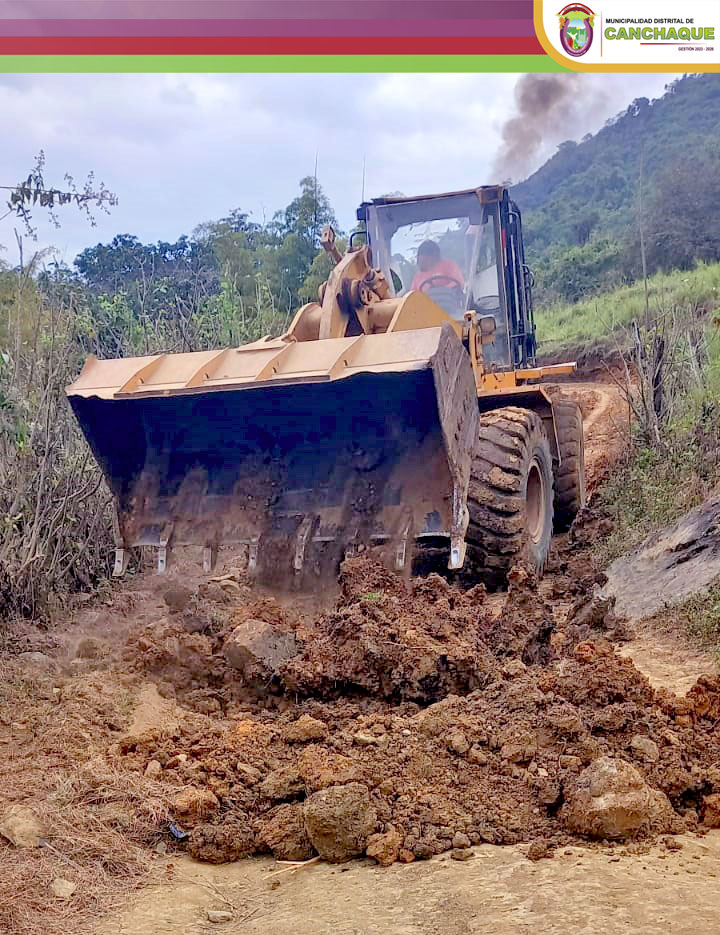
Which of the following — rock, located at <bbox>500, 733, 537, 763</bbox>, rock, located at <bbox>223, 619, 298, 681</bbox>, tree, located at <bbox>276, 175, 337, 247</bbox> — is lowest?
rock, located at <bbox>500, 733, 537, 763</bbox>

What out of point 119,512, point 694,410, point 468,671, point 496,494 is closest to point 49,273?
point 119,512

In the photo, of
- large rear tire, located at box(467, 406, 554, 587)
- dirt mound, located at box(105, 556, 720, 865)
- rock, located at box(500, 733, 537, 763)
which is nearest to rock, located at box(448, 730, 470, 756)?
dirt mound, located at box(105, 556, 720, 865)

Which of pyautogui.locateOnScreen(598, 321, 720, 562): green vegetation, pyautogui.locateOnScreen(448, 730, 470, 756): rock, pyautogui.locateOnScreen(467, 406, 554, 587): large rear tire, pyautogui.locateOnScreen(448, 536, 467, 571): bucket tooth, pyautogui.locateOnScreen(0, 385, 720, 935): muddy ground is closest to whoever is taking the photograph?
pyautogui.locateOnScreen(0, 385, 720, 935): muddy ground

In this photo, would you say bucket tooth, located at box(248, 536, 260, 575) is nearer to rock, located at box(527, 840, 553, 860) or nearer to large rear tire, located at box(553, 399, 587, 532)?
rock, located at box(527, 840, 553, 860)

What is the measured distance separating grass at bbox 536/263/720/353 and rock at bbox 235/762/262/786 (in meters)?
13.5

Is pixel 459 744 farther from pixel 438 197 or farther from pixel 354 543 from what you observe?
pixel 438 197

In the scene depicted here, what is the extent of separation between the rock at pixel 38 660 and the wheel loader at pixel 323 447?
3.01 ft

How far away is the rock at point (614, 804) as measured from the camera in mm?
2949

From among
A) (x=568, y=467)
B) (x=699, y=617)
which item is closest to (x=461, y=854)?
(x=699, y=617)

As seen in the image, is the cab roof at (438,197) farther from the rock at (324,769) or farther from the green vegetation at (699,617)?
the rock at (324,769)

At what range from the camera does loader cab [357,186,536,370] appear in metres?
7.80

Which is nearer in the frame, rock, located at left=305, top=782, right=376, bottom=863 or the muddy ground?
the muddy ground

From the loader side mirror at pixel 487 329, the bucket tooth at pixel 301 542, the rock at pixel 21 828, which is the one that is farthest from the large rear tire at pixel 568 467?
the rock at pixel 21 828

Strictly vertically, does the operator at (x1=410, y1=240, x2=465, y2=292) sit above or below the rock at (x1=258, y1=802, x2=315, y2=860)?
above
